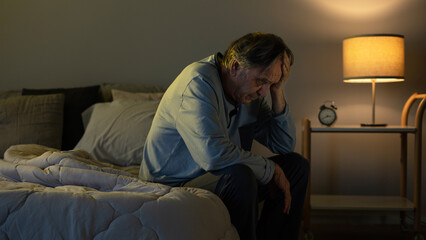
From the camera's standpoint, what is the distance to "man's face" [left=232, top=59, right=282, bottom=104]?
66.9 inches

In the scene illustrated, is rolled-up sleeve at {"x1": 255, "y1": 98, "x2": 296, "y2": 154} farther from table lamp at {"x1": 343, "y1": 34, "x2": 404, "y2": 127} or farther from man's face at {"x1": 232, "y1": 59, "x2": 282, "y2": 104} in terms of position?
table lamp at {"x1": 343, "y1": 34, "x2": 404, "y2": 127}

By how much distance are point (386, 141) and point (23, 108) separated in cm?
210

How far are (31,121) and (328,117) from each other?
1581 mm

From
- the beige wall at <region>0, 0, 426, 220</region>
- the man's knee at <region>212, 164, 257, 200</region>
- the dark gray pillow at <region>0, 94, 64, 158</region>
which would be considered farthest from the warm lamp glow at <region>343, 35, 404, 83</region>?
the dark gray pillow at <region>0, 94, 64, 158</region>

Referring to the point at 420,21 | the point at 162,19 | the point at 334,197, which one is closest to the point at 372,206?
the point at 334,197

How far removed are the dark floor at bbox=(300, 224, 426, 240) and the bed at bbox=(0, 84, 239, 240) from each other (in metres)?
1.12

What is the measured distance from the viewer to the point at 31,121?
2549 millimetres

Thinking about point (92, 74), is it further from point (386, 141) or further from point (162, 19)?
point (386, 141)

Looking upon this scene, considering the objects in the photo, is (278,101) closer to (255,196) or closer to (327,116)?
(255,196)

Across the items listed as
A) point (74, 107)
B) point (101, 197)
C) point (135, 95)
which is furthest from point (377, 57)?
point (101, 197)

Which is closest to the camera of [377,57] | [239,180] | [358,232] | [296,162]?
[239,180]

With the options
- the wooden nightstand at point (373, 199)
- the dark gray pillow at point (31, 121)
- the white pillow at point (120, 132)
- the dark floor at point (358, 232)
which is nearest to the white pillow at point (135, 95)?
the white pillow at point (120, 132)

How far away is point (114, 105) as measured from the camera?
2564mm

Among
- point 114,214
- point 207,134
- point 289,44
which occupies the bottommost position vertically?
point 114,214
